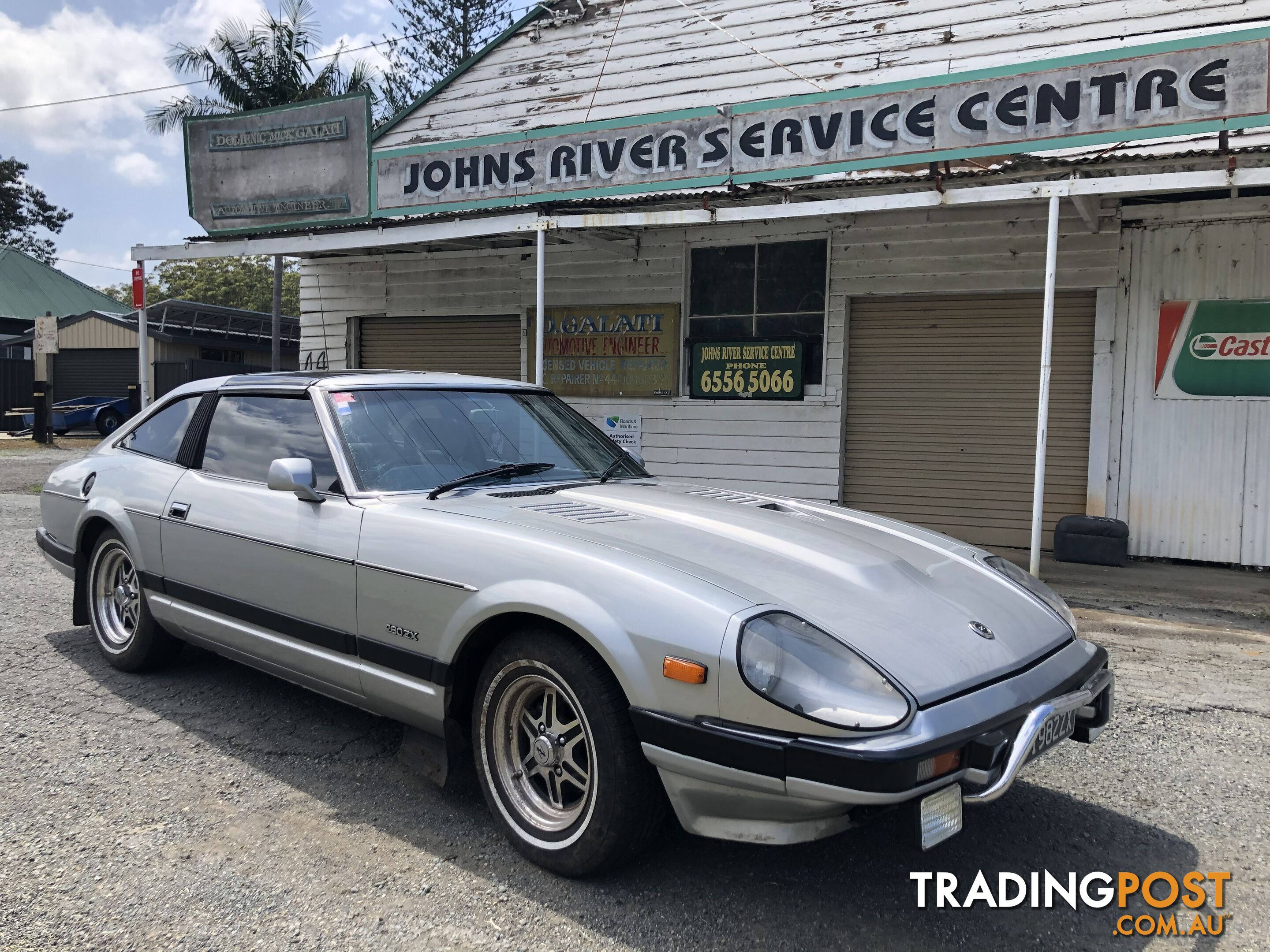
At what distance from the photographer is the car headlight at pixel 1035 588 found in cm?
323

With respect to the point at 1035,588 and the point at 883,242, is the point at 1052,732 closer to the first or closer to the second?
the point at 1035,588

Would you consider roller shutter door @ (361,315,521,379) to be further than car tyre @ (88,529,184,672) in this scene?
Yes

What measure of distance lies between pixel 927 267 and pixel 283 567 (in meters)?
7.45

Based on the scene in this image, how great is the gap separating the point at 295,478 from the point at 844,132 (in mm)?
5582

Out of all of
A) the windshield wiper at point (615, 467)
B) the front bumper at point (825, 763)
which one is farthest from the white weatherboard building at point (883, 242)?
the front bumper at point (825, 763)

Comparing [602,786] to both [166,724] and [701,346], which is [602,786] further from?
[701,346]

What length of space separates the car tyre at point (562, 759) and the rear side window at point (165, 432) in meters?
2.34

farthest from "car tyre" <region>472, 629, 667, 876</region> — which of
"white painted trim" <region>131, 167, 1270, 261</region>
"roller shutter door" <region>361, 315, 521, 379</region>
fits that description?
"roller shutter door" <region>361, 315, 521, 379</region>

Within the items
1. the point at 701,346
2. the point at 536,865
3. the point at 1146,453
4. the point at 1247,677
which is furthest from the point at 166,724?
the point at 1146,453

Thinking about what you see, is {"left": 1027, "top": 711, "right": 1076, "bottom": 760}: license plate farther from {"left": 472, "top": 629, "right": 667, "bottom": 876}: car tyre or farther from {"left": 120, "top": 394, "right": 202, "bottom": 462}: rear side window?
{"left": 120, "top": 394, "right": 202, "bottom": 462}: rear side window

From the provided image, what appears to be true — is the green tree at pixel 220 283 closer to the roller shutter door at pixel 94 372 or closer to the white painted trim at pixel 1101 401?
the roller shutter door at pixel 94 372

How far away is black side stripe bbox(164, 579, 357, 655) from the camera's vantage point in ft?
10.9

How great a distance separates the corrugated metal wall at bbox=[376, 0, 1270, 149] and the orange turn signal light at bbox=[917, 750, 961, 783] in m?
7.50

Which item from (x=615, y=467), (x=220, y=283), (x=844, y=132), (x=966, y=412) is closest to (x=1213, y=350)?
(x=966, y=412)
